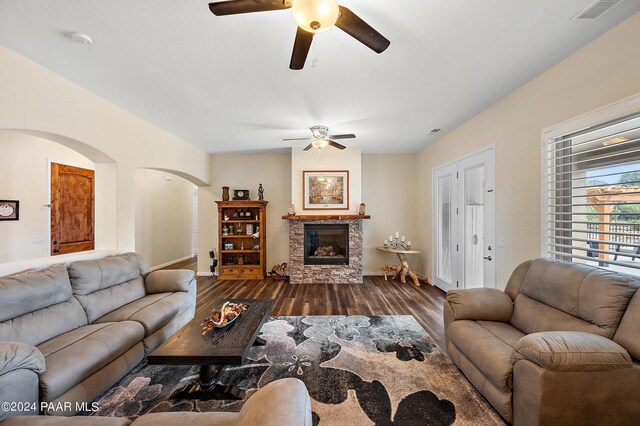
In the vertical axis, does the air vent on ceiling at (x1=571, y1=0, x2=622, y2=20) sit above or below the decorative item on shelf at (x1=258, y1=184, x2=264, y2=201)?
above

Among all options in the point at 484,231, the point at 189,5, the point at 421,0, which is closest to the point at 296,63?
the point at 189,5

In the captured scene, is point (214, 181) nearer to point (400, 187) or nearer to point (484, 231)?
point (400, 187)

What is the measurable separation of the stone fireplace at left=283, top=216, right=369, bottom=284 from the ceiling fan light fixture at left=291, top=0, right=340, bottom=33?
400cm

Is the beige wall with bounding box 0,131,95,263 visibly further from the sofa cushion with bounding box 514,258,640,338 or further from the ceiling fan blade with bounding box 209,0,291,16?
the sofa cushion with bounding box 514,258,640,338

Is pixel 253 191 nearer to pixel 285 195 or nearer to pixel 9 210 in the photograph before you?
pixel 285 195

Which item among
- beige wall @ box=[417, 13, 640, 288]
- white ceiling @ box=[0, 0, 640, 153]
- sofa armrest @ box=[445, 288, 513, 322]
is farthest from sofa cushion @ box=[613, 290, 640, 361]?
white ceiling @ box=[0, 0, 640, 153]

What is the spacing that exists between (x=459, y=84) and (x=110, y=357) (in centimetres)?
410

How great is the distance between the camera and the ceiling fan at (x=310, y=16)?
3.84 feet

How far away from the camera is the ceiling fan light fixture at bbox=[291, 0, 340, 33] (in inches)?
45.6

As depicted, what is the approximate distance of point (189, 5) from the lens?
1.63 meters

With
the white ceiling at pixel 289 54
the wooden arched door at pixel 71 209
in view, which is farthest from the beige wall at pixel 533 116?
the wooden arched door at pixel 71 209

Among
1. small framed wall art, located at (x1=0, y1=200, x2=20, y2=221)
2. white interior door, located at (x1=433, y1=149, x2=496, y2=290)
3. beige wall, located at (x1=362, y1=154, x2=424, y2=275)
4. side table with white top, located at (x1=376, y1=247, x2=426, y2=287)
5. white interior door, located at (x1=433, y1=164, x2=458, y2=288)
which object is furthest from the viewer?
beige wall, located at (x1=362, y1=154, x2=424, y2=275)

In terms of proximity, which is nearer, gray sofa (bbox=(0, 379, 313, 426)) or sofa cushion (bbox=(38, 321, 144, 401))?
gray sofa (bbox=(0, 379, 313, 426))

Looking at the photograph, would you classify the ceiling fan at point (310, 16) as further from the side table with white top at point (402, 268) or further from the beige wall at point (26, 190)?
the side table with white top at point (402, 268)
